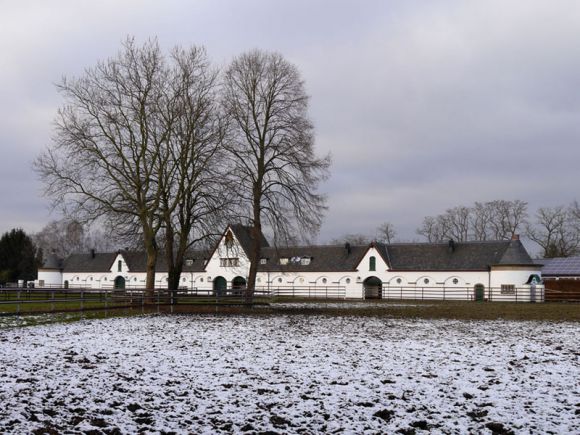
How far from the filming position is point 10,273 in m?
84.6

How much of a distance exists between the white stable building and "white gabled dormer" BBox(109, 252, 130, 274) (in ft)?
11.0

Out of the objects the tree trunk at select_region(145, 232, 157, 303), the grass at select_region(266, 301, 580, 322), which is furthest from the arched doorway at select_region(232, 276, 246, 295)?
the tree trunk at select_region(145, 232, 157, 303)

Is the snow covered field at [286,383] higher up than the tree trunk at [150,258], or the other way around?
the tree trunk at [150,258]

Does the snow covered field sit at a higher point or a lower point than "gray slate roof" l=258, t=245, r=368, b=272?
lower

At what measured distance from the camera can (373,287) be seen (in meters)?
62.9

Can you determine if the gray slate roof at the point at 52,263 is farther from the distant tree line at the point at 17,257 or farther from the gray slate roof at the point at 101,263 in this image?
the distant tree line at the point at 17,257

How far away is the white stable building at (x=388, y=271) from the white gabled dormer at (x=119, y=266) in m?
3.34

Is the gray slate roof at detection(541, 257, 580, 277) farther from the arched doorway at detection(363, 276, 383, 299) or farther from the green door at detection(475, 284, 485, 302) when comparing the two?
the arched doorway at detection(363, 276, 383, 299)

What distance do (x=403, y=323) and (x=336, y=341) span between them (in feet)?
24.1

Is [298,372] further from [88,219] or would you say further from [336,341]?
[88,219]

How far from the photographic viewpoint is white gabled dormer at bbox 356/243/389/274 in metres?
62.5

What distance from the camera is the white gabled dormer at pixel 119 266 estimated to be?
7687 centimetres

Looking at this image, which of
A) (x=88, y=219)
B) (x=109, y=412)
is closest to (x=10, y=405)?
(x=109, y=412)

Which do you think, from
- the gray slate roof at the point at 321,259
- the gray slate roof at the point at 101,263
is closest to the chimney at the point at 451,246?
the gray slate roof at the point at 321,259
